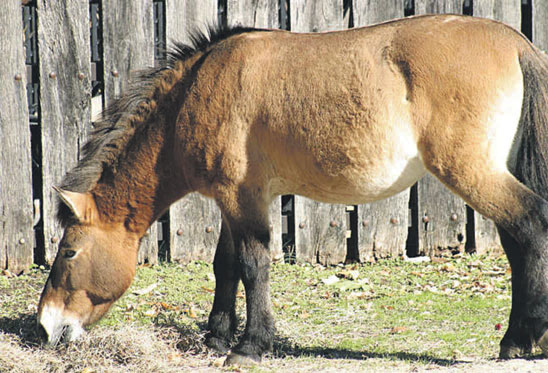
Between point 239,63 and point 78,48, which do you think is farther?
point 78,48

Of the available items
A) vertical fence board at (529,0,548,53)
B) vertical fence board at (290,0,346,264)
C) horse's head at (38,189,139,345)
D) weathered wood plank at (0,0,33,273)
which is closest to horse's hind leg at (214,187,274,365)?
horse's head at (38,189,139,345)

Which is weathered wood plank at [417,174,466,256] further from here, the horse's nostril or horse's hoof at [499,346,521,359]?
the horse's nostril

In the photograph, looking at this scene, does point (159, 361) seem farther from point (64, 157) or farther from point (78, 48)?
point (78, 48)

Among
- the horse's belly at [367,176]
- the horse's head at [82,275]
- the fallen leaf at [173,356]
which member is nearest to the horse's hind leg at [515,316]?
the horse's belly at [367,176]

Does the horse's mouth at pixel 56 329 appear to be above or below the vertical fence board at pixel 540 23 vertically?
below

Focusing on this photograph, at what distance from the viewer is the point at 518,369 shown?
3.80m

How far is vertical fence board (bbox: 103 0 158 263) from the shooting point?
6.51 meters

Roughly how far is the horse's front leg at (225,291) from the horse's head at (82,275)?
609 millimetres

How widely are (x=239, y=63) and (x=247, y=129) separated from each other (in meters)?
0.44

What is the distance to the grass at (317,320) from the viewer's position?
4387 mm

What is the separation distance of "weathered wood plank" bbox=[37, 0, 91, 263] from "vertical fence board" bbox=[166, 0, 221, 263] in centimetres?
82

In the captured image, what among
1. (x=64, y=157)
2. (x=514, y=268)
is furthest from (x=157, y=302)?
(x=514, y=268)

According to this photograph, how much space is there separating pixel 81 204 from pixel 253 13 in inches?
120

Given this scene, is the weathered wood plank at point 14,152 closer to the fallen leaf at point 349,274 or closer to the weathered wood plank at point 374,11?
the fallen leaf at point 349,274
